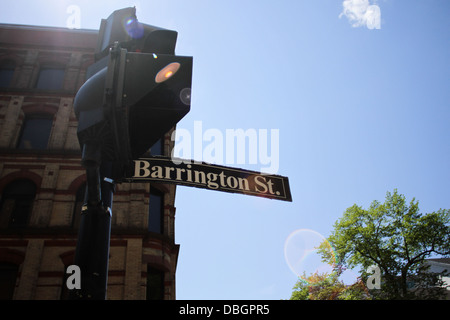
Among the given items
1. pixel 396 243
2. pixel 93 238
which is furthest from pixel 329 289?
pixel 93 238

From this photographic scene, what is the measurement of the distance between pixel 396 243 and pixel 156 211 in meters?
21.4

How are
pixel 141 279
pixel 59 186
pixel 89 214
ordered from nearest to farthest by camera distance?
pixel 89 214
pixel 141 279
pixel 59 186

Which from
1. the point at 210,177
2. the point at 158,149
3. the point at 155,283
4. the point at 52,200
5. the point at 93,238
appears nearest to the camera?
the point at 93,238

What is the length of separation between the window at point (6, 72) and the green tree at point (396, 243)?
26.8 metres

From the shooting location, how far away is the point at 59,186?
45.8 feet

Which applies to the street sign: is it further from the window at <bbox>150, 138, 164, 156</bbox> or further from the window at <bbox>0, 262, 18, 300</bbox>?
the window at <bbox>150, 138, 164, 156</bbox>

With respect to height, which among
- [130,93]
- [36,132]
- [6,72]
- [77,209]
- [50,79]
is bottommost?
[130,93]

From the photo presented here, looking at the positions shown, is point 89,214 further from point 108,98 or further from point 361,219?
point 361,219

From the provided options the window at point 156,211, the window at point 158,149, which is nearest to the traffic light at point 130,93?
the window at point 156,211

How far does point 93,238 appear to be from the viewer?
5.97 ft

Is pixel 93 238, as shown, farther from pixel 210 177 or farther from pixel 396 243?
pixel 396 243

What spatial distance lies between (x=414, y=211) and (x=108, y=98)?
103 ft

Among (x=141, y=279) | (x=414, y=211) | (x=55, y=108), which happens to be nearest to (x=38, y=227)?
(x=141, y=279)

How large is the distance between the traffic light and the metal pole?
0.08m
